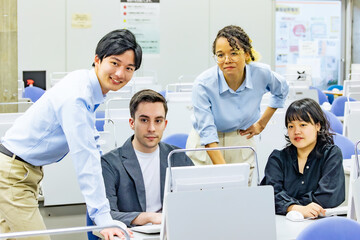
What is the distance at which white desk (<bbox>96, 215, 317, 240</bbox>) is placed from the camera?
211 cm

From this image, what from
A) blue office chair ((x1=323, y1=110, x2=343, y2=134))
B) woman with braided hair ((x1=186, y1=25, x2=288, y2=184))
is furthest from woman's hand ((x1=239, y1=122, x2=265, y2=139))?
blue office chair ((x1=323, y1=110, x2=343, y2=134))

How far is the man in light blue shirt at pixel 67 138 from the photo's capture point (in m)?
1.97

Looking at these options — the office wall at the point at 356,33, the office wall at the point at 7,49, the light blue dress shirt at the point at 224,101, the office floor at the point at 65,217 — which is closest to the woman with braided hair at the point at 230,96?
the light blue dress shirt at the point at 224,101

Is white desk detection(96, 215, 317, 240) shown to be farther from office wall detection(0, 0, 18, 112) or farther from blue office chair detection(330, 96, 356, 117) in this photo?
blue office chair detection(330, 96, 356, 117)

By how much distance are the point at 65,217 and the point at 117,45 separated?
223 cm

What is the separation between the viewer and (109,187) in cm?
246

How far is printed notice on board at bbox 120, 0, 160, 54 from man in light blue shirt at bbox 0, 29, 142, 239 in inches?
299

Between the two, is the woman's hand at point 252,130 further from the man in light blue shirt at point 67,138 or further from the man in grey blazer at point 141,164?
the man in light blue shirt at point 67,138

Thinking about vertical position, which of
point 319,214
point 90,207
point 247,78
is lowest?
point 319,214

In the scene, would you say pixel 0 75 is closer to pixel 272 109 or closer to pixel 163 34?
pixel 272 109

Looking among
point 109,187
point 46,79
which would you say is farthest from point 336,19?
point 109,187

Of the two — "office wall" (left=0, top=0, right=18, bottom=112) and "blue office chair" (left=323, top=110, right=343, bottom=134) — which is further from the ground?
"office wall" (left=0, top=0, right=18, bottom=112)

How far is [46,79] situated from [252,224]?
7664 millimetres

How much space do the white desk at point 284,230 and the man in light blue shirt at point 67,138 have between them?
0.47 feet
